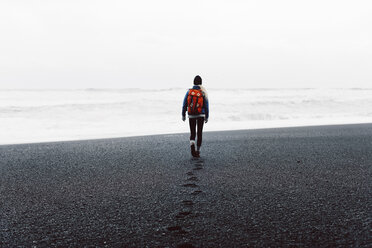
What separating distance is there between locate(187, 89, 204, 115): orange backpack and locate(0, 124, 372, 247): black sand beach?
97 centimetres

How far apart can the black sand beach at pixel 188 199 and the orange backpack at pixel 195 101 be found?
965mm

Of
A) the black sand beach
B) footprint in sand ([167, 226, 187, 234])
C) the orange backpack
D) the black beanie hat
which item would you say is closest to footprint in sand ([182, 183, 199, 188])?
the black sand beach

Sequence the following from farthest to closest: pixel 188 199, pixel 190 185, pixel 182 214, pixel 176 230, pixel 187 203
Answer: pixel 190 185 < pixel 188 199 < pixel 187 203 < pixel 182 214 < pixel 176 230

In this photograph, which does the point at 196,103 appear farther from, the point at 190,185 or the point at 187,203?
the point at 187,203

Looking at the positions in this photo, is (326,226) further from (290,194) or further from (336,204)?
(290,194)

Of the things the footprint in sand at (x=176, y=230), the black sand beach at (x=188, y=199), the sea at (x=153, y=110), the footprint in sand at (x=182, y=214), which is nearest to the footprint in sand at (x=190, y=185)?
the black sand beach at (x=188, y=199)

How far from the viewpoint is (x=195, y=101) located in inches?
273

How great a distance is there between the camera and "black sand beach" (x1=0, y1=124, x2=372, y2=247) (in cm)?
281

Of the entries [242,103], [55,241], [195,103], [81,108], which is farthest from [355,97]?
[55,241]

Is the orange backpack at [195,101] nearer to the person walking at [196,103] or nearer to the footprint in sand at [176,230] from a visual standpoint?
the person walking at [196,103]

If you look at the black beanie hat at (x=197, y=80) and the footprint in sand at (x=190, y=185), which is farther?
the black beanie hat at (x=197, y=80)

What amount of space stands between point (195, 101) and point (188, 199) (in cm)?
330

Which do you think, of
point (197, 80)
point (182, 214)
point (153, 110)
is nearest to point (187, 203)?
point (182, 214)

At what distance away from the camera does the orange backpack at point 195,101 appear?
22.7 feet
